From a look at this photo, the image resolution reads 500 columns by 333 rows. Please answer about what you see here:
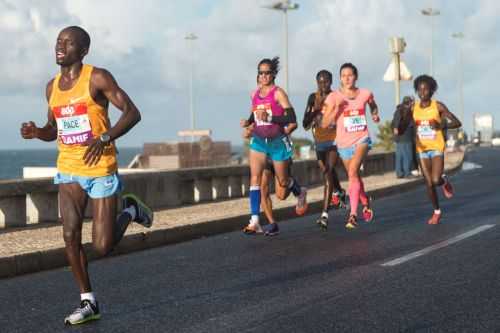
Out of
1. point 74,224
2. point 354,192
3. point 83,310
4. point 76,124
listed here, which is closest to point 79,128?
point 76,124

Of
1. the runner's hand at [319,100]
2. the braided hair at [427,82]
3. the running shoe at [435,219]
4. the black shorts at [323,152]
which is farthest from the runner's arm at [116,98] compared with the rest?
the black shorts at [323,152]

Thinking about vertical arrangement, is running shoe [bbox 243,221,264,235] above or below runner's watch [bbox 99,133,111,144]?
below

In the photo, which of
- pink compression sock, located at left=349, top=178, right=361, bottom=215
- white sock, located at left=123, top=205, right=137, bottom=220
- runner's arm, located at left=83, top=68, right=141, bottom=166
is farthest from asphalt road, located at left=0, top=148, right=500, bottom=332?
runner's arm, located at left=83, top=68, right=141, bottom=166

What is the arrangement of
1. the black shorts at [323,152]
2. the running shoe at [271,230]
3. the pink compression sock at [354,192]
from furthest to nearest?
the black shorts at [323,152]
the pink compression sock at [354,192]
the running shoe at [271,230]

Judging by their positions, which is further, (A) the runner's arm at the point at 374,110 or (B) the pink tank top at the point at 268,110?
(A) the runner's arm at the point at 374,110

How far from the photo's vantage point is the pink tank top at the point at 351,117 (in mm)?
11711

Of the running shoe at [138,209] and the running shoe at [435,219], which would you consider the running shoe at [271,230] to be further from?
the running shoe at [138,209]

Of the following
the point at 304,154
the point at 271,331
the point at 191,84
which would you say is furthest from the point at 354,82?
the point at 191,84

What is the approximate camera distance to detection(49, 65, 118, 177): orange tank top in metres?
6.37

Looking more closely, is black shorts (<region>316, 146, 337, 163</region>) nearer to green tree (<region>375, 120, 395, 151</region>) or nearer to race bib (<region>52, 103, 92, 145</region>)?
race bib (<region>52, 103, 92, 145</region>)

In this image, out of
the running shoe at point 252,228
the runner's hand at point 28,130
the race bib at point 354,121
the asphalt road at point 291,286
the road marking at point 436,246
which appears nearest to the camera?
the asphalt road at point 291,286

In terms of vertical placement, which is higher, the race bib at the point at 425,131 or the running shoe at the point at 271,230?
the race bib at the point at 425,131

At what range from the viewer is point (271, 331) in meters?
5.86

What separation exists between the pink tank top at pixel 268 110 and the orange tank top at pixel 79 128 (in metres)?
4.68
